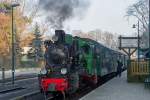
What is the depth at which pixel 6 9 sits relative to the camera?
69500 millimetres

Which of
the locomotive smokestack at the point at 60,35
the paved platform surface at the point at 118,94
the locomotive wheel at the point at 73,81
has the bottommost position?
the paved platform surface at the point at 118,94

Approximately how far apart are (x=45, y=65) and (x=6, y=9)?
160ft

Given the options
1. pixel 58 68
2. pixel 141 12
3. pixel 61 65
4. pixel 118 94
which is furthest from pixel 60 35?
A: pixel 141 12

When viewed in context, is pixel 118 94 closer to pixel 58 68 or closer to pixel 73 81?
pixel 73 81

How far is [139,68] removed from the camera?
35.7m

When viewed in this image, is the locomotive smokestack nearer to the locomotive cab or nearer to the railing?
the locomotive cab

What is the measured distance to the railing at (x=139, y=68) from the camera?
116 feet

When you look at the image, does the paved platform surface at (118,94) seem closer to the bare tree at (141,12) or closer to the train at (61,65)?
the train at (61,65)

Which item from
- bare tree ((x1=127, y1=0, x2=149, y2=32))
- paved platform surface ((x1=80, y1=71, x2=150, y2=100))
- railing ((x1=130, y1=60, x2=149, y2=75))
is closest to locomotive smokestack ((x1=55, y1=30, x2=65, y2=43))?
paved platform surface ((x1=80, y1=71, x2=150, y2=100))

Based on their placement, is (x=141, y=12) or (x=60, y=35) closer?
(x=60, y=35)

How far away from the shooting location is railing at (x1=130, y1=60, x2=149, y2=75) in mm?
35469

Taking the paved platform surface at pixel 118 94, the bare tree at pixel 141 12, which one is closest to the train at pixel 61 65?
the paved platform surface at pixel 118 94

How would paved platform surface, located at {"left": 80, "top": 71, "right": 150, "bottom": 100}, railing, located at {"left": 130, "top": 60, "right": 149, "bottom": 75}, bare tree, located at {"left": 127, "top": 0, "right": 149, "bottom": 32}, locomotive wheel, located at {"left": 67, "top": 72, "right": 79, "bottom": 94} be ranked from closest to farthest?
paved platform surface, located at {"left": 80, "top": 71, "right": 150, "bottom": 100} → locomotive wheel, located at {"left": 67, "top": 72, "right": 79, "bottom": 94} → railing, located at {"left": 130, "top": 60, "right": 149, "bottom": 75} → bare tree, located at {"left": 127, "top": 0, "right": 149, "bottom": 32}

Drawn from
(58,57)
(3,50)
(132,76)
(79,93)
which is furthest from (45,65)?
(3,50)
